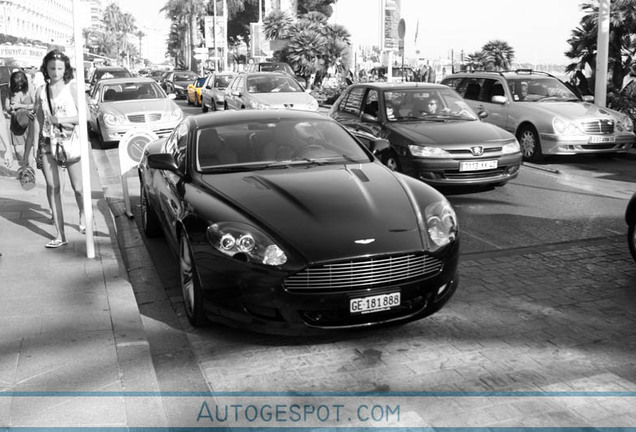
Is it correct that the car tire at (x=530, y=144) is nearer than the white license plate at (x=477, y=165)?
No

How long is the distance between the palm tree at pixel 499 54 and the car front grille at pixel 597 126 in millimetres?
25135

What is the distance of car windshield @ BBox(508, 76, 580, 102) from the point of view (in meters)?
13.8

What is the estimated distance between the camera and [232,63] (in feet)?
298

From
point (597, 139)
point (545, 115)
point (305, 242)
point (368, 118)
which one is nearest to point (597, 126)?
point (597, 139)

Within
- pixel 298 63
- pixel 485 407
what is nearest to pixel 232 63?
pixel 298 63

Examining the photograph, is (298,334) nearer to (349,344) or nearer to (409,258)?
(349,344)

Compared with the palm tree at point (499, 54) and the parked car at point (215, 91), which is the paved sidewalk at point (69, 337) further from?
the palm tree at point (499, 54)

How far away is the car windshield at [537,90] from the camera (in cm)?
1384

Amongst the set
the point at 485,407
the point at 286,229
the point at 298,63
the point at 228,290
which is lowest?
the point at 485,407

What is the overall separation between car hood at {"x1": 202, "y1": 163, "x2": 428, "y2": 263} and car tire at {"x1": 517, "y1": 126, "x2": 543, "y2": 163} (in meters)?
8.23

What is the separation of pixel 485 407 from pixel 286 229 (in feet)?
5.21

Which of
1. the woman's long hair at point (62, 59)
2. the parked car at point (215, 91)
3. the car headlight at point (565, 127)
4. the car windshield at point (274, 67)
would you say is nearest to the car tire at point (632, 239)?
the woman's long hair at point (62, 59)

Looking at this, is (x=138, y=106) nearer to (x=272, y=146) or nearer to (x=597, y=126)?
(x=597, y=126)

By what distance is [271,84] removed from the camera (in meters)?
20.6
